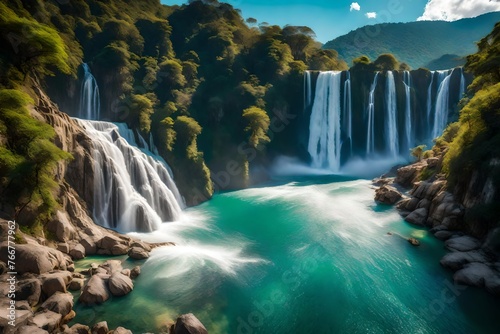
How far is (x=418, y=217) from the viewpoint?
63.6 ft

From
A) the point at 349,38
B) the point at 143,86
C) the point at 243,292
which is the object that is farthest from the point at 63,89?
the point at 349,38

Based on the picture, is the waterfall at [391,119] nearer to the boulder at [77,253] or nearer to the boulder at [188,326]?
the boulder at [188,326]

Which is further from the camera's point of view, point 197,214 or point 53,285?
point 197,214

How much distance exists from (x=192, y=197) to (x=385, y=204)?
691 inches

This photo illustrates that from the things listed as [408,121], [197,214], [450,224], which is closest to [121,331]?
[197,214]

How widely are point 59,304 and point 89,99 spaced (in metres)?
27.9

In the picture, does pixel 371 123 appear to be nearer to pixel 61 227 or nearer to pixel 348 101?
pixel 348 101

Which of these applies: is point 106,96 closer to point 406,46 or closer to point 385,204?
point 385,204

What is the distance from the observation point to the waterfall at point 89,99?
30.9m

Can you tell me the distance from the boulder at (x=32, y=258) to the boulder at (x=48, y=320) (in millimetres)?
2151

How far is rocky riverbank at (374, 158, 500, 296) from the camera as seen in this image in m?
12.4

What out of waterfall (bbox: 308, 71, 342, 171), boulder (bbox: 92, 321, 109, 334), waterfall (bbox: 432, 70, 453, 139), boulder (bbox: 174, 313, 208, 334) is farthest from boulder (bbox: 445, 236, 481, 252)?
waterfall (bbox: 432, 70, 453, 139)

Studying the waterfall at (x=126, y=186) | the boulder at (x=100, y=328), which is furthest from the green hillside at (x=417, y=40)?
the boulder at (x=100, y=328)

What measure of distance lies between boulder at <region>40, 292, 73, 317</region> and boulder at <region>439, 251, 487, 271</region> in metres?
16.6
